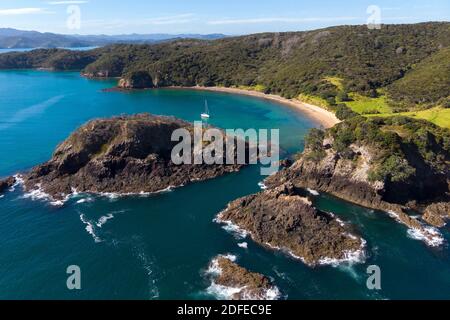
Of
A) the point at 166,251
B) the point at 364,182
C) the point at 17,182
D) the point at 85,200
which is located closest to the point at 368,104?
the point at 364,182

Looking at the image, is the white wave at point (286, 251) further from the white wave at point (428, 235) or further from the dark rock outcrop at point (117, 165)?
the dark rock outcrop at point (117, 165)

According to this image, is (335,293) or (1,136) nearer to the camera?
(335,293)

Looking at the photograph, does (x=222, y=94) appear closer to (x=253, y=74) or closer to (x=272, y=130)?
(x=253, y=74)

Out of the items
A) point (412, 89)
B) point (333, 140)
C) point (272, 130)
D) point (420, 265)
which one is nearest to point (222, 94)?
point (272, 130)

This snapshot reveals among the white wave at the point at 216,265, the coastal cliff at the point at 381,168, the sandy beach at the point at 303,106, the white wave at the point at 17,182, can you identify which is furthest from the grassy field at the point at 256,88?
the white wave at the point at 216,265

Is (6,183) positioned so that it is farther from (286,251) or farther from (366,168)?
(366,168)
